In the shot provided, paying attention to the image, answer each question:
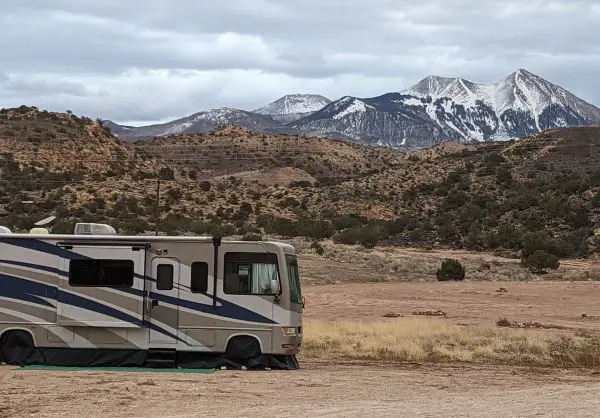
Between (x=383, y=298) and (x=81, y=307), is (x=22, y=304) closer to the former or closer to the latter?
(x=81, y=307)

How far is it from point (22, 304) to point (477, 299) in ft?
77.7

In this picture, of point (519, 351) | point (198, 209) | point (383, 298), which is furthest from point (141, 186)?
point (519, 351)

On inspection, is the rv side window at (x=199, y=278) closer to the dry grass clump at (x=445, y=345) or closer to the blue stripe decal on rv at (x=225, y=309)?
the blue stripe decal on rv at (x=225, y=309)

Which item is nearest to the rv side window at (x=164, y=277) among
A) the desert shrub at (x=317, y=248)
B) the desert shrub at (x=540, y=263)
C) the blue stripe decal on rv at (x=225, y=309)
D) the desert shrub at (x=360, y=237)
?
the blue stripe decal on rv at (x=225, y=309)

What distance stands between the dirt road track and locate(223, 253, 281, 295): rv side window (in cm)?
163

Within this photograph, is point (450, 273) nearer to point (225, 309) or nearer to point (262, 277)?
point (262, 277)

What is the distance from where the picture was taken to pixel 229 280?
702 inches

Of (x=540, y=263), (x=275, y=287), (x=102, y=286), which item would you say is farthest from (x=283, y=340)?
(x=540, y=263)

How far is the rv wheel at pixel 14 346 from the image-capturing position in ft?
58.5

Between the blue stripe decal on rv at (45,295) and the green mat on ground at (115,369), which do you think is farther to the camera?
the blue stripe decal on rv at (45,295)

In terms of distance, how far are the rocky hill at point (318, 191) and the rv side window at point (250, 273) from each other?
38445 millimetres

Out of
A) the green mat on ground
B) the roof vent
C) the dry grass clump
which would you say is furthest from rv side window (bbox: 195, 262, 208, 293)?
the dry grass clump

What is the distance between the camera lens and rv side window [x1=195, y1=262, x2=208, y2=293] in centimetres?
1772

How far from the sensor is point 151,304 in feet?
58.1
